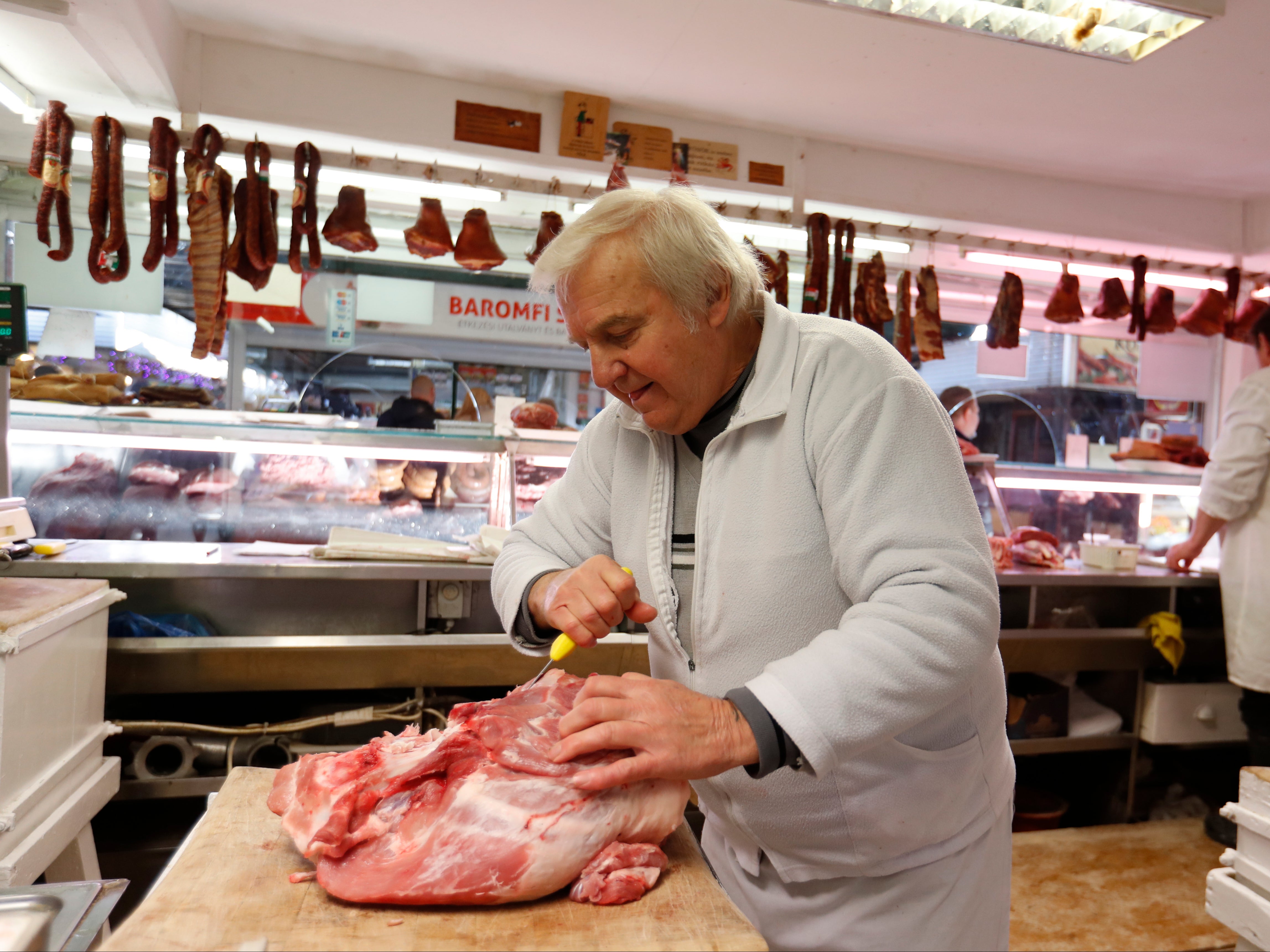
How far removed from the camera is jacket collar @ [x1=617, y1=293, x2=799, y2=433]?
5.27ft

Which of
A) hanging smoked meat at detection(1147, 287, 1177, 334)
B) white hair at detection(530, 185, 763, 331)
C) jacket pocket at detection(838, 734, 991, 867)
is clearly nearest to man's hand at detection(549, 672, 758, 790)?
jacket pocket at detection(838, 734, 991, 867)

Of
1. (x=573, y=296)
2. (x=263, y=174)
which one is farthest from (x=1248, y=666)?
(x=263, y=174)

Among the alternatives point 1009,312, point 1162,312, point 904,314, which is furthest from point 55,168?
point 1162,312

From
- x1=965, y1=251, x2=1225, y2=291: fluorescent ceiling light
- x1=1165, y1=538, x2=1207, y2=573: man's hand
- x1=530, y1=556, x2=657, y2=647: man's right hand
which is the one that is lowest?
x1=1165, y1=538, x2=1207, y2=573: man's hand

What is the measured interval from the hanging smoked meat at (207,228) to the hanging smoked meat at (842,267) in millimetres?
3395

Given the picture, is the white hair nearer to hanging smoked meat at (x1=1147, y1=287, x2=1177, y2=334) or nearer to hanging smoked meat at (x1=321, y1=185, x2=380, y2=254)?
hanging smoked meat at (x1=321, y1=185, x2=380, y2=254)

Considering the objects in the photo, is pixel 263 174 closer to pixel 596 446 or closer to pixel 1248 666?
pixel 596 446

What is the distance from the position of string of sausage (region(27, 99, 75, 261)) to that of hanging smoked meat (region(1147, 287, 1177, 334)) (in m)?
6.66

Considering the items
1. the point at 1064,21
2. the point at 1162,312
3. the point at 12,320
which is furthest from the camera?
the point at 1162,312

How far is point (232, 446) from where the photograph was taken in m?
3.93

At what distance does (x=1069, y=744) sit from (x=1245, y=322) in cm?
377

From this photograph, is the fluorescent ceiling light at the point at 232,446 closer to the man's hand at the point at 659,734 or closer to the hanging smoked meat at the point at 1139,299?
the man's hand at the point at 659,734

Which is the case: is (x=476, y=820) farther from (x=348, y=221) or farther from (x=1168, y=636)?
(x=1168, y=636)

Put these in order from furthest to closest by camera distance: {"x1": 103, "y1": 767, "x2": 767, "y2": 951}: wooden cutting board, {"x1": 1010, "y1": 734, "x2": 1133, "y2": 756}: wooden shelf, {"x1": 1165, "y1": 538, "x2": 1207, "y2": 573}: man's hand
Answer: {"x1": 1165, "y1": 538, "x2": 1207, "y2": 573}: man's hand, {"x1": 1010, "y1": 734, "x2": 1133, "y2": 756}: wooden shelf, {"x1": 103, "y1": 767, "x2": 767, "y2": 951}: wooden cutting board
